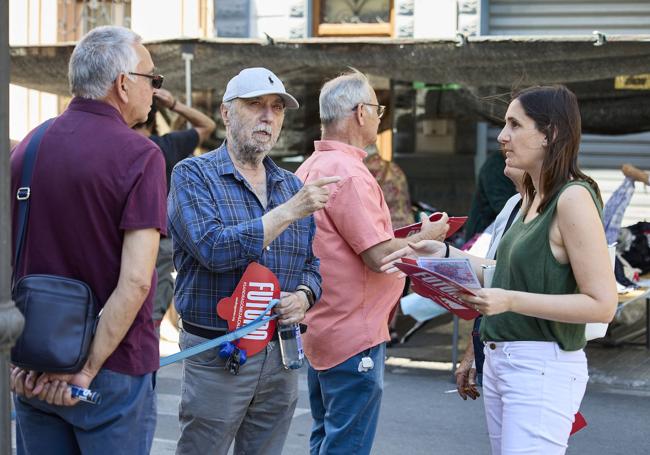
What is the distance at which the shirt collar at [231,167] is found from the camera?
153 inches

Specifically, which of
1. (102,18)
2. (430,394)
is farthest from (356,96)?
(102,18)

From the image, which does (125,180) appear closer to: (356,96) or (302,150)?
(356,96)

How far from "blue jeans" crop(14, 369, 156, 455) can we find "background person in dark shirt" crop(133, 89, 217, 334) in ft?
11.0

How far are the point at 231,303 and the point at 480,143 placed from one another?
8.11 metres

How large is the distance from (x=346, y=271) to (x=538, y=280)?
1225mm

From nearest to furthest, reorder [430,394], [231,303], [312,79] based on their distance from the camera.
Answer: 1. [231,303]
2. [430,394]
3. [312,79]

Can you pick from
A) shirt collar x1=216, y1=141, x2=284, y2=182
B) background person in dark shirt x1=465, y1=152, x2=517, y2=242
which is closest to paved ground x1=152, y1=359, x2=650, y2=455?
background person in dark shirt x1=465, y1=152, x2=517, y2=242

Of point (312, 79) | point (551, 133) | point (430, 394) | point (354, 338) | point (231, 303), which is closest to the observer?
point (551, 133)

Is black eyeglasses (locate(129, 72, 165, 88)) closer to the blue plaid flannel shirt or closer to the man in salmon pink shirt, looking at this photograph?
the blue plaid flannel shirt

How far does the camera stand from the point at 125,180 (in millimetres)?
3131

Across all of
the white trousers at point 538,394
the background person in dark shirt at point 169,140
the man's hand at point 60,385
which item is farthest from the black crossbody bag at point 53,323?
the background person in dark shirt at point 169,140

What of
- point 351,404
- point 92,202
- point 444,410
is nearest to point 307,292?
point 351,404

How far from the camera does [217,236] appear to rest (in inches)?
146

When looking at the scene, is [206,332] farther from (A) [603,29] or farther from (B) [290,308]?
(A) [603,29]
